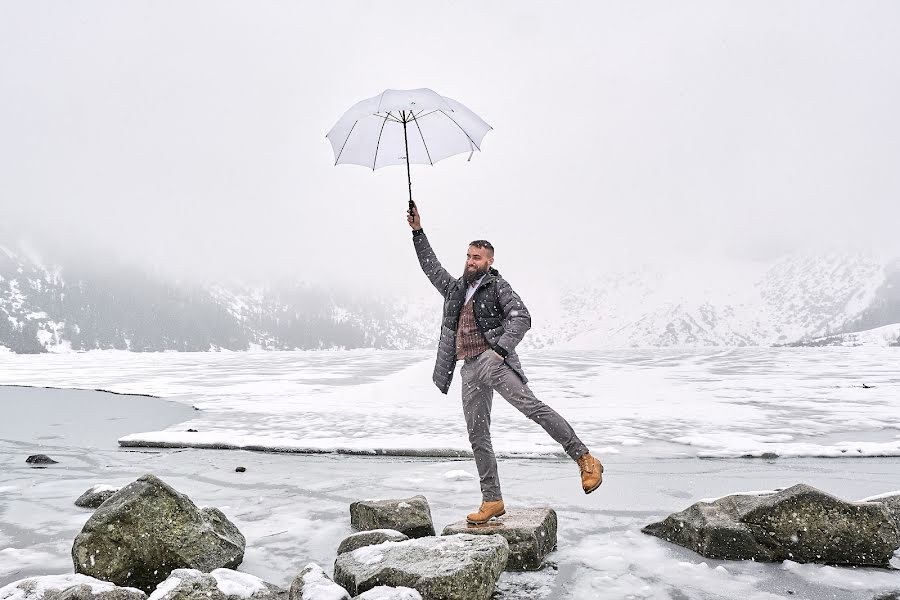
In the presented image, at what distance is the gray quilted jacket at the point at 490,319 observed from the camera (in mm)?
4965

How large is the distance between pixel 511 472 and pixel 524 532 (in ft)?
12.0

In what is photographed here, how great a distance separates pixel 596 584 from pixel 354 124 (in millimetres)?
4768

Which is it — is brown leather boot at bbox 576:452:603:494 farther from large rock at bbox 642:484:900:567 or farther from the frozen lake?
large rock at bbox 642:484:900:567

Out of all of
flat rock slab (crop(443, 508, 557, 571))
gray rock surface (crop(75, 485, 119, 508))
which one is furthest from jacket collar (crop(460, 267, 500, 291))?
gray rock surface (crop(75, 485, 119, 508))

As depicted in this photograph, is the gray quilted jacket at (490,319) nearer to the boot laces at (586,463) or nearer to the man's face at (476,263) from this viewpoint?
the man's face at (476,263)

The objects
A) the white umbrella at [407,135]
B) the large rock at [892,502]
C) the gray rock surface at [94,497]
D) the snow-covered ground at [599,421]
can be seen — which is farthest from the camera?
the snow-covered ground at [599,421]

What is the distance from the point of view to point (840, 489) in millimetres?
6734

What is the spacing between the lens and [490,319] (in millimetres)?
5145

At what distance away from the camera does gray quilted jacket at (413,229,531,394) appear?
4965mm

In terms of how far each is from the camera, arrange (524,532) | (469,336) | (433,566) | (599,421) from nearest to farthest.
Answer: (433,566) → (524,532) → (469,336) → (599,421)

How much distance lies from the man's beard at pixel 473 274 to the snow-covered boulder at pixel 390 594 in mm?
2644

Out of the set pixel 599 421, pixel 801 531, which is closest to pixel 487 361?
pixel 801 531

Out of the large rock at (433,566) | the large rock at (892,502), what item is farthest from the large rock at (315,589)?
the large rock at (892,502)

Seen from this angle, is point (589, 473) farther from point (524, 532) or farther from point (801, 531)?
point (801, 531)
